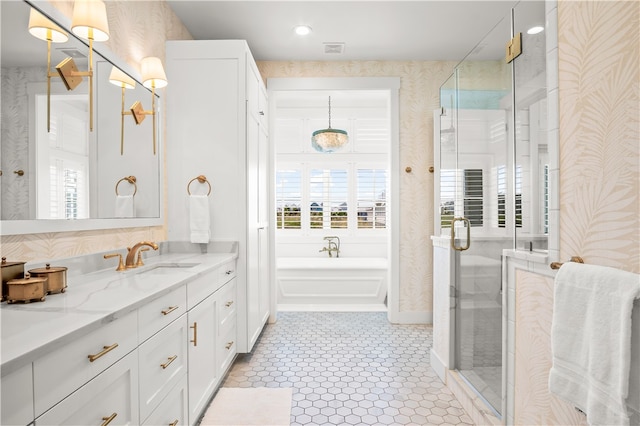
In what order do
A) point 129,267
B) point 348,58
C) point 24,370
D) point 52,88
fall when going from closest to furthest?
point 24,370 → point 52,88 → point 129,267 → point 348,58

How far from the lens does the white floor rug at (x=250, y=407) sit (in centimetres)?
198

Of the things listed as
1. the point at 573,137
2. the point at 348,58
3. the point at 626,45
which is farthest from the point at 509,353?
the point at 348,58

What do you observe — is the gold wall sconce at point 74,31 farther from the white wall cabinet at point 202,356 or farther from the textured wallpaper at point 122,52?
the white wall cabinet at point 202,356

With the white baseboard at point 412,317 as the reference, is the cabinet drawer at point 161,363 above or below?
above

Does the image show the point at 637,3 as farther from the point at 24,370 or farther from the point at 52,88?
the point at 52,88

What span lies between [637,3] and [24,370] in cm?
187

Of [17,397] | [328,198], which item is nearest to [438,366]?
[17,397]

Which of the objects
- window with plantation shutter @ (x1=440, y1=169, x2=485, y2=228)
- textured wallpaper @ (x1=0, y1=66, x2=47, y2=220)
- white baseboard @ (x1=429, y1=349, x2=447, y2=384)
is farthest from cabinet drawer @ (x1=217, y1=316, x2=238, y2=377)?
window with plantation shutter @ (x1=440, y1=169, x2=485, y2=228)

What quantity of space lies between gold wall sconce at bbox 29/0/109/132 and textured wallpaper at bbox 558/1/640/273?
1.97 m

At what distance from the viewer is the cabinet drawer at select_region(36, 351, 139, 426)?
898mm

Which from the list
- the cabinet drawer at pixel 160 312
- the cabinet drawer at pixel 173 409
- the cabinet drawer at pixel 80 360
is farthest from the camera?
the cabinet drawer at pixel 173 409

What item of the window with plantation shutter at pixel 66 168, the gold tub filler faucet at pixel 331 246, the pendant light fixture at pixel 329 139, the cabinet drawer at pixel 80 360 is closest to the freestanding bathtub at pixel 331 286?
the gold tub filler faucet at pixel 331 246

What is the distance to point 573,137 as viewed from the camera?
130cm

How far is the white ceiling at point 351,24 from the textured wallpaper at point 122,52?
257 mm
